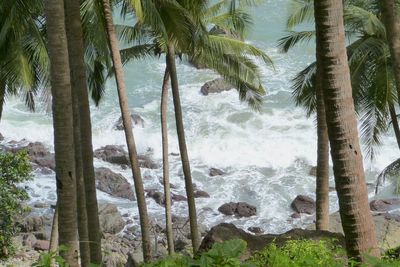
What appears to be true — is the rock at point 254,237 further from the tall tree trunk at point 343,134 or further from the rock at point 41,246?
the rock at point 41,246

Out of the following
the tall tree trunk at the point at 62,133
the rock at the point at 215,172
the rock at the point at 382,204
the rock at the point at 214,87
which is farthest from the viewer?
the rock at the point at 214,87

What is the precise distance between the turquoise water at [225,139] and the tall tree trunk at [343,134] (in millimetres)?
17904

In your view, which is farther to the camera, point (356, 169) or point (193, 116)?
point (193, 116)

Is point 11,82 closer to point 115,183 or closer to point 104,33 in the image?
point 104,33

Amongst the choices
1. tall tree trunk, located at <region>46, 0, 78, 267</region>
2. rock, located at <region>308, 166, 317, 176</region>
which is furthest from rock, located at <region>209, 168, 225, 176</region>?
tall tree trunk, located at <region>46, 0, 78, 267</region>

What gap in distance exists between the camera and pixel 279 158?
104ft

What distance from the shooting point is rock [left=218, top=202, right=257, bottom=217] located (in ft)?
82.7

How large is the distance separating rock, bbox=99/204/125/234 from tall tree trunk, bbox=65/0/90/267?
13.5 meters

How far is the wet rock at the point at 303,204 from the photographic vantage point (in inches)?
1007

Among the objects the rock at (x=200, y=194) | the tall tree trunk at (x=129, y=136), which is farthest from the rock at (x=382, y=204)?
the tall tree trunk at (x=129, y=136)

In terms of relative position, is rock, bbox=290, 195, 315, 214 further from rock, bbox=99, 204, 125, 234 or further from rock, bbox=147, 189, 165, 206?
rock, bbox=99, 204, 125, 234

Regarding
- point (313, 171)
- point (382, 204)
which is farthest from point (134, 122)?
point (382, 204)

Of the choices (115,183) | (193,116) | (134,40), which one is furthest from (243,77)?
→ (193,116)

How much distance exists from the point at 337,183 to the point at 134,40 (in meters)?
11.7
